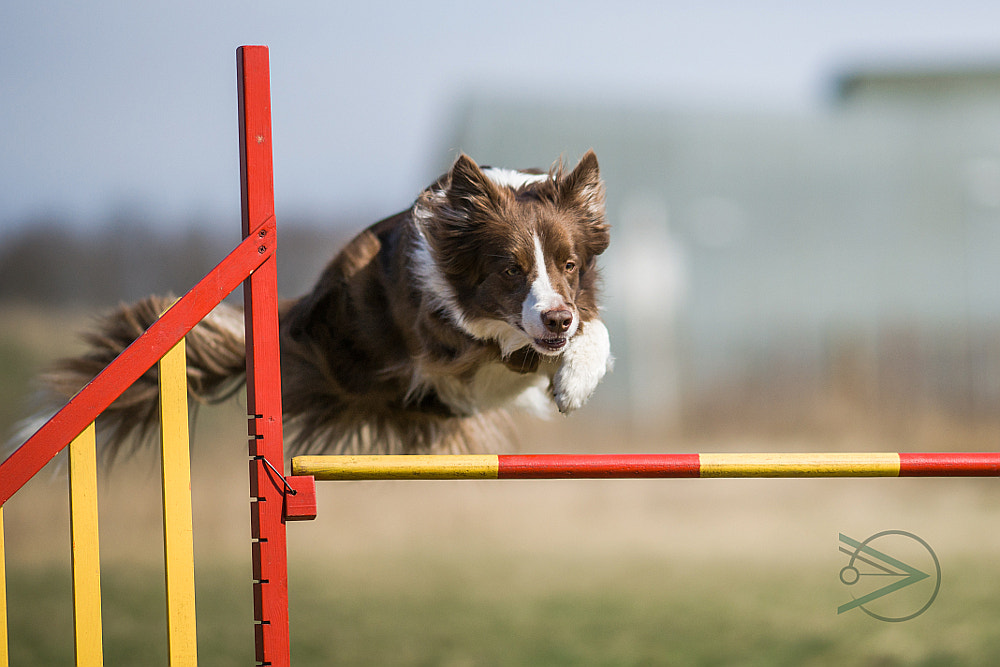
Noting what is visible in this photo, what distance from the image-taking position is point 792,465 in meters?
1.76

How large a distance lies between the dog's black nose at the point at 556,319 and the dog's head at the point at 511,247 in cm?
3

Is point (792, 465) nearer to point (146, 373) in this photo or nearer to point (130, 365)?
point (130, 365)

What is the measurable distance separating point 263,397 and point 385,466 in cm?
27

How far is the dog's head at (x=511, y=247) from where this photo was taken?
2.23m

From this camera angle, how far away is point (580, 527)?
663cm

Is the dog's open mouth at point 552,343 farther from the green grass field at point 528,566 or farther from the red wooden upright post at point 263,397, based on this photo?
the green grass field at point 528,566

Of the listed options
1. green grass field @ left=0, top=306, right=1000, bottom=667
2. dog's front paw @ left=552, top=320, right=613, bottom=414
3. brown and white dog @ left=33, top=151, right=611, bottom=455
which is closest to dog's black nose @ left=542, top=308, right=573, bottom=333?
brown and white dog @ left=33, top=151, right=611, bottom=455

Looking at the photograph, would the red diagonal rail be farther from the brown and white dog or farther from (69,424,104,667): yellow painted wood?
the brown and white dog

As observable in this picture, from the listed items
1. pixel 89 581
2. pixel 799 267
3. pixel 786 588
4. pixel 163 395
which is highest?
pixel 799 267

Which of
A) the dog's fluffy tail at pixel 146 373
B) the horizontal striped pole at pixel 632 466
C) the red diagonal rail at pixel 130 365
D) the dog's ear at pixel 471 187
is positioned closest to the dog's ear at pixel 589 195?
the dog's ear at pixel 471 187

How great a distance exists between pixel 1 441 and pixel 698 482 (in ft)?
16.7

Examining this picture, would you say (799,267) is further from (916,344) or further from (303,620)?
(303,620)

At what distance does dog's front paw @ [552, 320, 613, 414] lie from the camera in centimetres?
223

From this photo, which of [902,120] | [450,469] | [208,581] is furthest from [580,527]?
[450,469]
